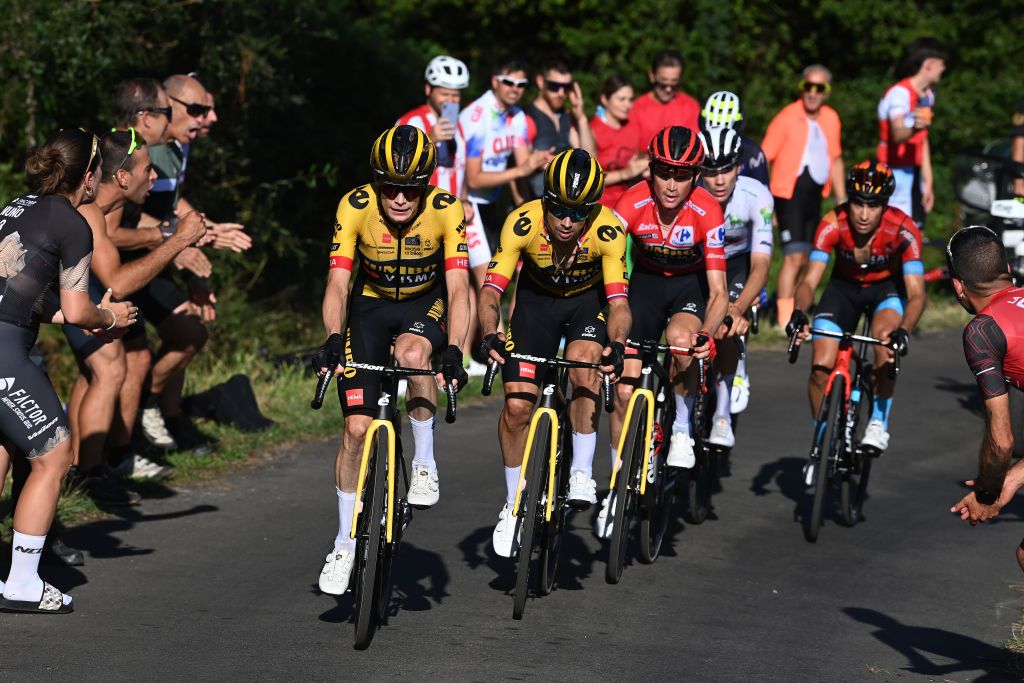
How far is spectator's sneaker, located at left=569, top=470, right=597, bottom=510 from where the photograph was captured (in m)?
8.14

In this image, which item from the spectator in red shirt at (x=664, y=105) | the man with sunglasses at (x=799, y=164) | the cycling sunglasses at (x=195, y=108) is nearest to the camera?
the cycling sunglasses at (x=195, y=108)

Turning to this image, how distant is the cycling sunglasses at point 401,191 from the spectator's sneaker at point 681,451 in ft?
8.17

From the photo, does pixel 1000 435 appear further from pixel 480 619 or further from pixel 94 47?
pixel 94 47

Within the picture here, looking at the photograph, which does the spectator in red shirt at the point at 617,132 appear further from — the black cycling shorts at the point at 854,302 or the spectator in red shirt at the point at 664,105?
the black cycling shorts at the point at 854,302

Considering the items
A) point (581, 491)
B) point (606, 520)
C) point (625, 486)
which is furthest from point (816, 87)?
point (581, 491)

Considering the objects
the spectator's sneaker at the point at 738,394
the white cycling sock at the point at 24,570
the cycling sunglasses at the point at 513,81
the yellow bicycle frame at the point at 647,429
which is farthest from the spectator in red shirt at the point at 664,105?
the white cycling sock at the point at 24,570

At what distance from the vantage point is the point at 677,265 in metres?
9.59

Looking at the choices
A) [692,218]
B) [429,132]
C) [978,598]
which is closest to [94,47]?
[429,132]

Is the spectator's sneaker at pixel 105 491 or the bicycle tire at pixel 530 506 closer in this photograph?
the bicycle tire at pixel 530 506

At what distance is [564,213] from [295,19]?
303 inches

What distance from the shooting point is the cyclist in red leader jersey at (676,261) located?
9000 millimetres

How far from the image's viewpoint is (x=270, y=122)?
17500mm

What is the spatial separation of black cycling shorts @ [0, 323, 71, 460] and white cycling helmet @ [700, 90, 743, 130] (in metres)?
5.38

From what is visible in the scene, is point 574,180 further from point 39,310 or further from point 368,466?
point 39,310
